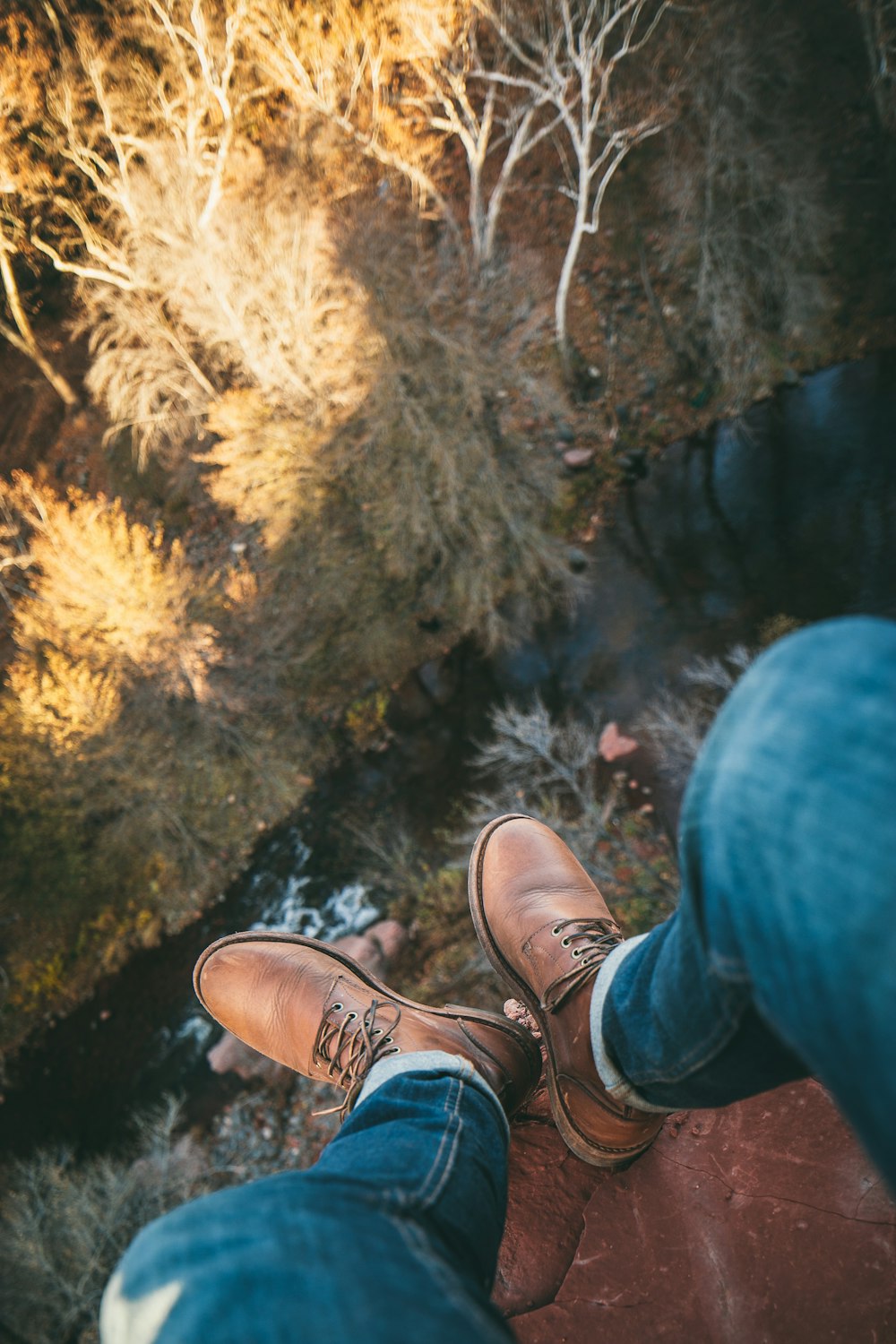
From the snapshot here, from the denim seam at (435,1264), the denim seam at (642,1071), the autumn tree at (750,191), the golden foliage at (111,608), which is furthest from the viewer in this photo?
the autumn tree at (750,191)

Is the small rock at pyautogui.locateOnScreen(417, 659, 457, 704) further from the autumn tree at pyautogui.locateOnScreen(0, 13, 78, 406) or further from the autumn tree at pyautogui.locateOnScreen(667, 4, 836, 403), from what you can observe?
the autumn tree at pyautogui.locateOnScreen(0, 13, 78, 406)

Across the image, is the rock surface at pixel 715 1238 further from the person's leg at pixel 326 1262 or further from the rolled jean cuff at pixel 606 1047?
the person's leg at pixel 326 1262

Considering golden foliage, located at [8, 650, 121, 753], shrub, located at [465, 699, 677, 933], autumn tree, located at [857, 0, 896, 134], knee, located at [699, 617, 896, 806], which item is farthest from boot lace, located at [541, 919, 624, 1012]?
autumn tree, located at [857, 0, 896, 134]

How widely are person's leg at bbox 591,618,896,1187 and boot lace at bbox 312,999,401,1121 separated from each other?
0.90 meters

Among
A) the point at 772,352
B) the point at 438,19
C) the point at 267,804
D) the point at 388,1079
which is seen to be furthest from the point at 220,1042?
the point at 438,19

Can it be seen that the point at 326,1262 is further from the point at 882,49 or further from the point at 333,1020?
the point at 882,49

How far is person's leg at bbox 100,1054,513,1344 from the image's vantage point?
604mm

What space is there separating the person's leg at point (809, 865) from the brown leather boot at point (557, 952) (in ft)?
1.81

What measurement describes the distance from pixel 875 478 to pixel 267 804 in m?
8.07

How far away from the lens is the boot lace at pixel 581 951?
138 centimetres

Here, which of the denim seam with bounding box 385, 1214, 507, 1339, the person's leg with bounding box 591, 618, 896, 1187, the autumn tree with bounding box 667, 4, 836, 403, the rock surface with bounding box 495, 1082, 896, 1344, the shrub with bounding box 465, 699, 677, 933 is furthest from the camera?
the autumn tree with bounding box 667, 4, 836, 403

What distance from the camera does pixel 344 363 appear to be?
275 inches

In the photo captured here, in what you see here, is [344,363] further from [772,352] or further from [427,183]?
[772,352]

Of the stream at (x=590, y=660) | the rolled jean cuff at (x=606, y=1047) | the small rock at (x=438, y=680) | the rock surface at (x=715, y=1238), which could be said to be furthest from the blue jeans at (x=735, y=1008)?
the small rock at (x=438, y=680)
